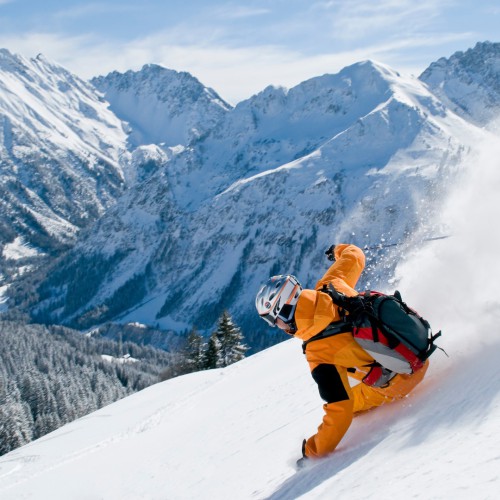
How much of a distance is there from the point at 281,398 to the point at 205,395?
258 inches

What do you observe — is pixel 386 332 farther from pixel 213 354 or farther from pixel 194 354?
pixel 194 354

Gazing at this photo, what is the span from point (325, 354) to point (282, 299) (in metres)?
Answer: 0.73

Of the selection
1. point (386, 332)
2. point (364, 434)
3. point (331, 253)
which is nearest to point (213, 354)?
point (331, 253)

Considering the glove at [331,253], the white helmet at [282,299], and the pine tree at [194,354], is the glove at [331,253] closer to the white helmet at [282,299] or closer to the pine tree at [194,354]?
the white helmet at [282,299]

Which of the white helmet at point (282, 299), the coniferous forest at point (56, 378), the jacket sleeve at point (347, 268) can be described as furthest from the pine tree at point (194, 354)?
the white helmet at point (282, 299)

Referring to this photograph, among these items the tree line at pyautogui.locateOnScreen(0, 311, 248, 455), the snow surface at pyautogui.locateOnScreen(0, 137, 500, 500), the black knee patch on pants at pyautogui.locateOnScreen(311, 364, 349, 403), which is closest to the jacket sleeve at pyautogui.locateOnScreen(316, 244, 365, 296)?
the snow surface at pyautogui.locateOnScreen(0, 137, 500, 500)

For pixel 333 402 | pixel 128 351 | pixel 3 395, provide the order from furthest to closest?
pixel 128 351 < pixel 3 395 < pixel 333 402

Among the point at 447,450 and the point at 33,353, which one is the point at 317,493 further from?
the point at 33,353

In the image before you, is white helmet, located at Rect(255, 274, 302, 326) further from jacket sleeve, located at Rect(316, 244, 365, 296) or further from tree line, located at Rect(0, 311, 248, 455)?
tree line, located at Rect(0, 311, 248, 455)

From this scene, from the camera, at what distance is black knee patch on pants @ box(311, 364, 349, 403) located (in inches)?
238

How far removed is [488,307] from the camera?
7.20 metres

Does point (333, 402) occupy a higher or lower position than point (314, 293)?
lower

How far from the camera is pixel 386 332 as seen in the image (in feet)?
20.1

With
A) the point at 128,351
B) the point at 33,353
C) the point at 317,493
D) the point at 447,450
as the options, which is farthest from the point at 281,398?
the point at 128,351
